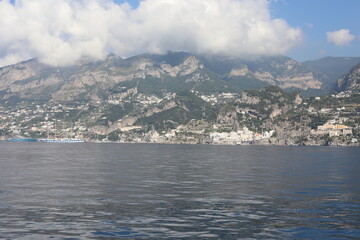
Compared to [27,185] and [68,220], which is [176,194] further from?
[27,185]

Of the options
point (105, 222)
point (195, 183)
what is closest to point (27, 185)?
point (195, 183)

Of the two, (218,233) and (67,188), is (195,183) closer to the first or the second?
(67,188)

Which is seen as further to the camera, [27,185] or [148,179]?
[148,179]

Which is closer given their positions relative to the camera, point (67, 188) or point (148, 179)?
point (67, 188)

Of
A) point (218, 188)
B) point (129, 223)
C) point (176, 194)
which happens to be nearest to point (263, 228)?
point (129, 223)

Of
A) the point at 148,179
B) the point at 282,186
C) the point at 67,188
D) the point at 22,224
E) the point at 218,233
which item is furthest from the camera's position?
the point at 148,179

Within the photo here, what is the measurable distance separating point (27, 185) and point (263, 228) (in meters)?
39.2

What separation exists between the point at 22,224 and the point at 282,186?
40.1 meters

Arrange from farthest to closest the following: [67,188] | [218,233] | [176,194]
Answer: [67,188], [176,194], [218,233]

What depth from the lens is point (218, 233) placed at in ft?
101

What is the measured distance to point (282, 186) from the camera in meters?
61.2

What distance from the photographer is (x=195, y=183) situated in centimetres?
6344

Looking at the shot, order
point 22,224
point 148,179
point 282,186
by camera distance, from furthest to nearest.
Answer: point 148,179 < point 282,186 < point 22,224

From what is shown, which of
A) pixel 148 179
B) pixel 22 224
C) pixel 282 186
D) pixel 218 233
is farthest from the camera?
pixel 148 179
